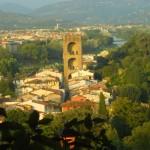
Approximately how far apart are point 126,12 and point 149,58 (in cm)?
13428

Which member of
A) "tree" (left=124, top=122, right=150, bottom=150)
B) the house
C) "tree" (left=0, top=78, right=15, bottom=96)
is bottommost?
"tree" (left=0, top=78, right=15, bottom=96)

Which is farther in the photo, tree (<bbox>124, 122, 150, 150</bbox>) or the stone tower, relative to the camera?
the stone tower

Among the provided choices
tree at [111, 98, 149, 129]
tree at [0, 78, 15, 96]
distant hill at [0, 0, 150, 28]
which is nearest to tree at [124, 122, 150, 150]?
tree at [111, 98, 149, 129]

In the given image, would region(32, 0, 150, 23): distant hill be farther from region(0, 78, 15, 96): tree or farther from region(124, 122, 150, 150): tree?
region(124, 122, 150, 150): tree

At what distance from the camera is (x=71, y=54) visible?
28.5 m

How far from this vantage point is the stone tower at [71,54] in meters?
28.1

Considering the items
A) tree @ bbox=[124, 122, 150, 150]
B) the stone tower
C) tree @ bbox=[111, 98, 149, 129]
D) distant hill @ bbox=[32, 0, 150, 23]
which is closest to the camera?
tree @ bbox=[124, 122, 150, 150]

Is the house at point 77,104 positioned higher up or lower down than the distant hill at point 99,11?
higher up

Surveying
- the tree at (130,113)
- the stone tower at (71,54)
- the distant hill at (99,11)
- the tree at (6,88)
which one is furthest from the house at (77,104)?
the distant hill at (99,11)

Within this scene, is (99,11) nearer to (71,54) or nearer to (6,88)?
(71,54)

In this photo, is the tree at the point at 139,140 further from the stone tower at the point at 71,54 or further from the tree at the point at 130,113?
the stone tower at the point at 71,54

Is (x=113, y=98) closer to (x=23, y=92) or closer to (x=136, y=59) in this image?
(x=23, y=92)

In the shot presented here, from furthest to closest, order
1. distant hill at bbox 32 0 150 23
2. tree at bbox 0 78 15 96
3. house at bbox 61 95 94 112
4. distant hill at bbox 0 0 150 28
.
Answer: distant hill at bbox 32 0 150 23
distant hill at bbox 0 0 150 28
tree at bbox 0 78 15 96
house at bbox 61 95 94 112

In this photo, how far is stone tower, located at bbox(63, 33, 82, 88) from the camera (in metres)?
28.1
